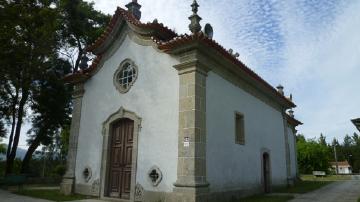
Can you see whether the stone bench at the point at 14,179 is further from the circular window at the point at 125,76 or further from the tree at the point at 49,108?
the circular window at the point at 125,76

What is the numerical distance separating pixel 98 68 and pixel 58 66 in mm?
8164

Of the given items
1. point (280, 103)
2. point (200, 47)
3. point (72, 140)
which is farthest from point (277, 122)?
point (72, 140)

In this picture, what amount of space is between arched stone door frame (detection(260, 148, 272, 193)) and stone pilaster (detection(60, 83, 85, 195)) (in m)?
7.54

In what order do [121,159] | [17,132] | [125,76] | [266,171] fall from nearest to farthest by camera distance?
1. [121,159]
2. [125,76]
3. [266,171]
4. [17,132]

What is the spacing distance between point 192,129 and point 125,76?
12.6ft

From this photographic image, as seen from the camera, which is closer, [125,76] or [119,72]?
[125,76]

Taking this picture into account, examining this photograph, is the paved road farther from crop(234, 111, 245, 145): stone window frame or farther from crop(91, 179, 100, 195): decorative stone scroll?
crop(91, 179, 100, 195): decorative stone scroll

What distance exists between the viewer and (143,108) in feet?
33.8

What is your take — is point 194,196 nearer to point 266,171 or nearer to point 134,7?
point 266,171

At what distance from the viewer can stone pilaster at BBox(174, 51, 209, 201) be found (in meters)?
8.57

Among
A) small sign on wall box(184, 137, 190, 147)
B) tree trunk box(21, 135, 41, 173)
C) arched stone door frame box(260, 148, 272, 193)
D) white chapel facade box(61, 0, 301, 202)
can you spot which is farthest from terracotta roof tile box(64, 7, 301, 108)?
tree trunk box(21, 135, 41, 173)

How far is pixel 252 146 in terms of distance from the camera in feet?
41.1

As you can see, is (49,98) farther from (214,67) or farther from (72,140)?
(214,67)

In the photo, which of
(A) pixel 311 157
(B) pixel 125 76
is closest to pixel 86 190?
(B) pixel 125 76
